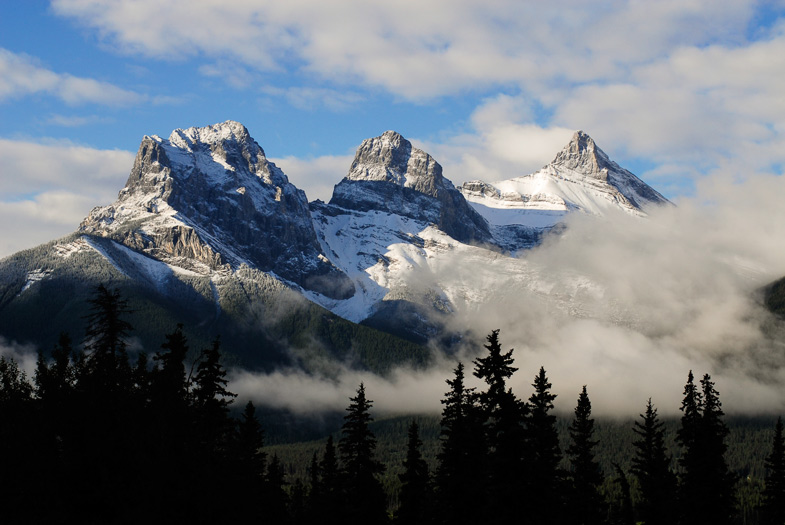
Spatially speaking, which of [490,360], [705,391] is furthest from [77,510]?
[705,391]

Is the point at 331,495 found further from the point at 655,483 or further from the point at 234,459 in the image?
the point at 655,483

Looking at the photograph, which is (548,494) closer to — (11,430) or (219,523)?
(219,523)

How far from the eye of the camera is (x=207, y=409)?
2486 inches

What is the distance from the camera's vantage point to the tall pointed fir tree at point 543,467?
162 feet

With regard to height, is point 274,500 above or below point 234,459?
below

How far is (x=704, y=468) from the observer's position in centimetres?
6881

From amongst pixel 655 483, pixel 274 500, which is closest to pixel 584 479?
pixel 655 483

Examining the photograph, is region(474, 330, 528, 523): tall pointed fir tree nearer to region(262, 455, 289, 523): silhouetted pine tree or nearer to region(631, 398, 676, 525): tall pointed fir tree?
region(631, 398, 676, 525): tall pointed fir tree

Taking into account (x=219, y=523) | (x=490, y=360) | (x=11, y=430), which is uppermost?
(x=490, y=360)

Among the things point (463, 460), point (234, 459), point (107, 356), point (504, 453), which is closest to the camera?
point (504, 453)

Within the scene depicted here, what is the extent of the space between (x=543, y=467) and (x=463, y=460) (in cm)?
1024

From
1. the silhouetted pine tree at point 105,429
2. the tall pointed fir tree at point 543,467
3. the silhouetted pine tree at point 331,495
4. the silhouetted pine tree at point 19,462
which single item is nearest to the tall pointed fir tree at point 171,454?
the silhouetted pine tree at point 105,429

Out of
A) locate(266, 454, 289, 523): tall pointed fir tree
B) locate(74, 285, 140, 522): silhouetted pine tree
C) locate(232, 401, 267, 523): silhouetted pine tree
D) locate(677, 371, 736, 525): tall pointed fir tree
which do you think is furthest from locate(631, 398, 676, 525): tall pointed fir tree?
locate(74, 285, 140, 522): silhouetted pine tree

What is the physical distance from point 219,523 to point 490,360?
17.1 meters
